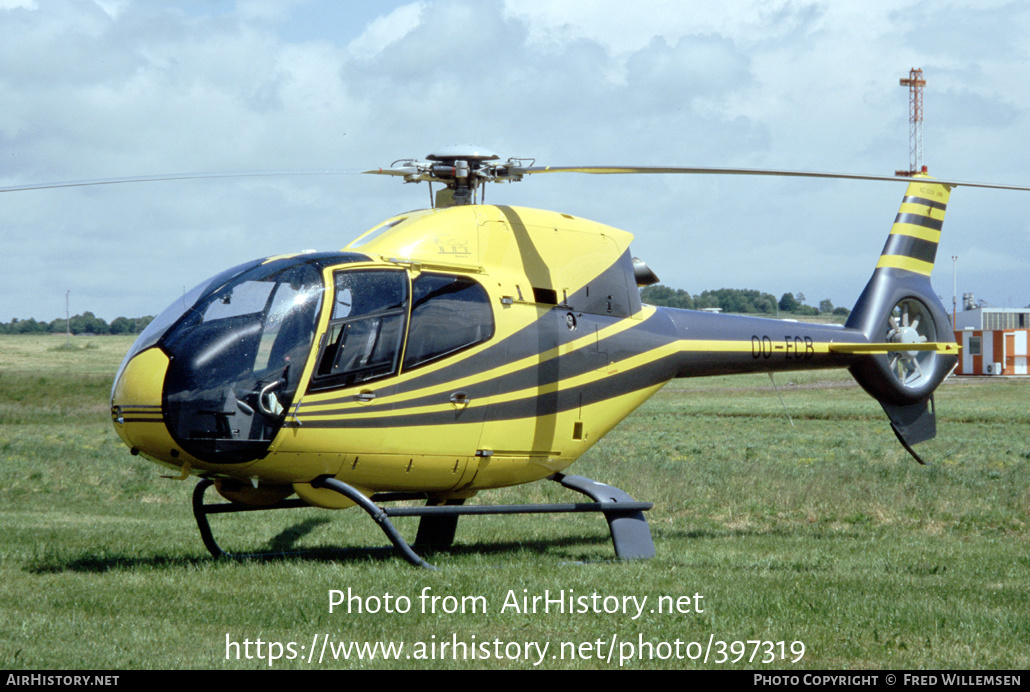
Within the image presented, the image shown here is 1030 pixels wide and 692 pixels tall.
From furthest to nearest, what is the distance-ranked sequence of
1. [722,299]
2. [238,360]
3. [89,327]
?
1. [89,327]
2. [722,299]
3. [238,360]

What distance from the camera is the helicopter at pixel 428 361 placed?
8680 millimetres

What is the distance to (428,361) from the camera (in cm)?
972

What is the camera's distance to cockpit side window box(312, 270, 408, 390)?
357 inches

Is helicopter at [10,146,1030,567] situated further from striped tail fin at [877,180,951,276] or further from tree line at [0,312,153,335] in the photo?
tree line at [0,312,153,335]

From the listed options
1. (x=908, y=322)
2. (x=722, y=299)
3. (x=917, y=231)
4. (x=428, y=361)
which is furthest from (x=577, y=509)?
(x=722, y=299)

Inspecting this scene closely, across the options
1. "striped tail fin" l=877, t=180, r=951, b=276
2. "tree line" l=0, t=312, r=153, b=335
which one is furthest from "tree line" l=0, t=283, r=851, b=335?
"striped tail fin" l=877, t=180, r=951, b=276

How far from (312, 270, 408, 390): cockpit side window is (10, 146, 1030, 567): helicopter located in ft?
0.05

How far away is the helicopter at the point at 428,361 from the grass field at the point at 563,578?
94 centimetres

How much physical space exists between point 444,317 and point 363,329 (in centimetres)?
96

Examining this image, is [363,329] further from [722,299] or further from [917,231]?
[722,299]

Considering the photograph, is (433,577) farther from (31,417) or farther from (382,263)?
(31,417)
